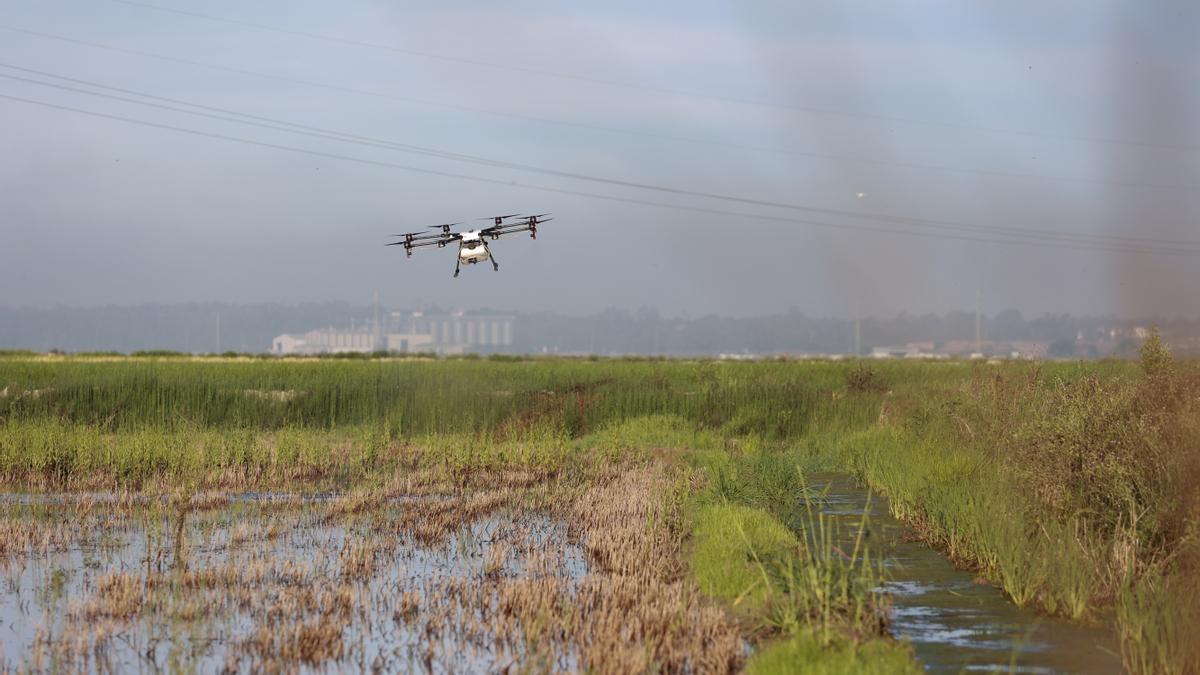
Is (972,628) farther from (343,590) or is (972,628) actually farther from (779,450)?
(779,450)

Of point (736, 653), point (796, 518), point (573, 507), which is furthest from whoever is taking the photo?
point (573, 507)

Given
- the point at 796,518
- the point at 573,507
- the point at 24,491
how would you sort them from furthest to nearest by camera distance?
1. the point at 24,491
2. the point at 573,507
3. the point at 796,518

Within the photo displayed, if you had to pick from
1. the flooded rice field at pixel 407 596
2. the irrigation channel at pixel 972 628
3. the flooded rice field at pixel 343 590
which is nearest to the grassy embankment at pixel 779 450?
the irrigation channel at pixel 972 628

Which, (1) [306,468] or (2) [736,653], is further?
(1) [306,468]

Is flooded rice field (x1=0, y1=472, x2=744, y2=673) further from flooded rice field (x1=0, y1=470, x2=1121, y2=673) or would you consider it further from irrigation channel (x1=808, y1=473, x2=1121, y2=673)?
irrigation channel (x1=808, y1=473, x2=1121, y2=673)

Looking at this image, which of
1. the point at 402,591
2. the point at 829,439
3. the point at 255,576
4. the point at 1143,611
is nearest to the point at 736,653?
the point at 1143,611

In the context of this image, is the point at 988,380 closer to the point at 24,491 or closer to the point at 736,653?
the point at 736,653

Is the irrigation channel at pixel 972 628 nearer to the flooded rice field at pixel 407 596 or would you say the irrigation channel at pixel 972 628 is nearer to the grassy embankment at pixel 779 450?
the flooded rice field at pixel 407 596
